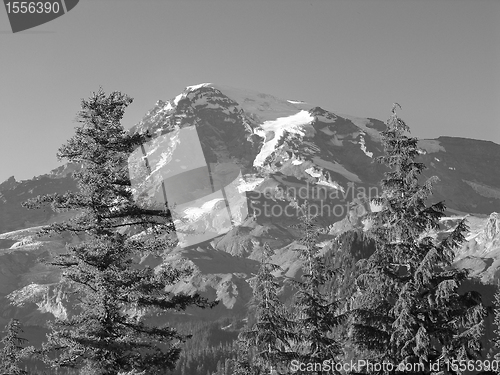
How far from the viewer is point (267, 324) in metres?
29.4

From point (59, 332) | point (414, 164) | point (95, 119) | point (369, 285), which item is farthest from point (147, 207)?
point (414, 164)

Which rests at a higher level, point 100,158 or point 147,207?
point 100,158

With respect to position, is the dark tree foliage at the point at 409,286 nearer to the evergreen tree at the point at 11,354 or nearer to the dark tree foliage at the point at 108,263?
the dark tree foliage at the point at 108,263

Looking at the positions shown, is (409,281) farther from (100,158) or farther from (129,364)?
(100,158)

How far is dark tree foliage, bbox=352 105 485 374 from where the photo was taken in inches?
725

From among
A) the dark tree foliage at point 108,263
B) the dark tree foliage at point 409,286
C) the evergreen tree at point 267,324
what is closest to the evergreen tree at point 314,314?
the evergreen tree at point 267,324

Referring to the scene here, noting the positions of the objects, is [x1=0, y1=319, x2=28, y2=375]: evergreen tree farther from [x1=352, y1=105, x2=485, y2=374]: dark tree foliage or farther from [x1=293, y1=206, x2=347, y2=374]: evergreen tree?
[x1=352, y1=105, x2=485, y2=374]: dark tree foliage

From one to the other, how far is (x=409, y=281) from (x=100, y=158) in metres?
12.3

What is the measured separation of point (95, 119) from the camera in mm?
19922

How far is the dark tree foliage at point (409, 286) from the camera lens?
60.4 feet

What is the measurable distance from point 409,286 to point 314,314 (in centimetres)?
806

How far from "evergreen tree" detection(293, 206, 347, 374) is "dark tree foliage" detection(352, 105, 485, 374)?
4.99 m

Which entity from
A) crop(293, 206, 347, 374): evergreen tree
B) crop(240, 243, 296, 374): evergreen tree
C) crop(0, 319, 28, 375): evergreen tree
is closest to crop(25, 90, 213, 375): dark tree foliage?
crop(293, 206, 347, 374): evergreen tree

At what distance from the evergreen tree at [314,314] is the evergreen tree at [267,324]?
190 cm
